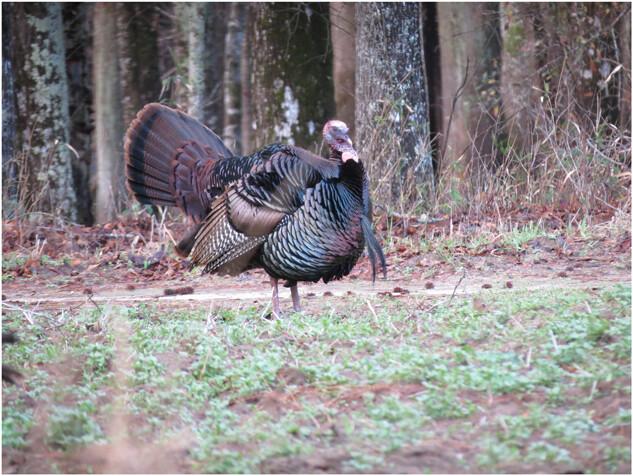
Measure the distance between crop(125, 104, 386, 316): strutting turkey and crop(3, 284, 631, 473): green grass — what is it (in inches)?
23.2

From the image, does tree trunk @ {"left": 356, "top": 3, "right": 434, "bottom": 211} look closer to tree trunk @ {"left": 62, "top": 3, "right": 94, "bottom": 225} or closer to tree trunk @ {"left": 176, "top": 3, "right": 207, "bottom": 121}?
tree trunk @ {"left": 176, "top": 3, "right": 207, "bottom": 121}

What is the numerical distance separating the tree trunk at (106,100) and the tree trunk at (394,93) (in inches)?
221

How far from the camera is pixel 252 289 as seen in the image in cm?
862

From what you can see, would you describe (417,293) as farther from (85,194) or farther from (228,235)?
(85,194)

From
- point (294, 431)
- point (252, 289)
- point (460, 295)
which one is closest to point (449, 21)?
point (252, 289)

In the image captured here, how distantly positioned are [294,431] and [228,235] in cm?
295

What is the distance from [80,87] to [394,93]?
880 cm

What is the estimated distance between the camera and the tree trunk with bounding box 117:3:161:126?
1630 cm

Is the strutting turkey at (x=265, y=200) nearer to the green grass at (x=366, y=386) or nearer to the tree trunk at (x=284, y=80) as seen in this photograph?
the green grass at (x=366, y=386)

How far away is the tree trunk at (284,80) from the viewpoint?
523 inches

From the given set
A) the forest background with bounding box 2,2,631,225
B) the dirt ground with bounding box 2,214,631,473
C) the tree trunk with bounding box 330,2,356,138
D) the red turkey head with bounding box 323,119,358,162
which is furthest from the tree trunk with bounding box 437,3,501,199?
the red turkey head with bounding box 323,119,358,162

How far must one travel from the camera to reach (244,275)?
9352 millimetres

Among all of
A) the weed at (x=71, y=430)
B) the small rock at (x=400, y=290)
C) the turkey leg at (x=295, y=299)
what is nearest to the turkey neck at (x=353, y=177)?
the turkey leg at (x=295, y=299)

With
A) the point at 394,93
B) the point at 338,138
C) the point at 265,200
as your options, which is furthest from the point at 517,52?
the point at 265,200
